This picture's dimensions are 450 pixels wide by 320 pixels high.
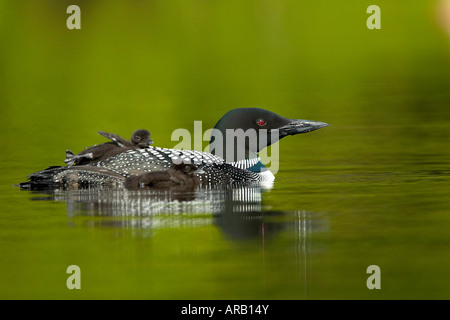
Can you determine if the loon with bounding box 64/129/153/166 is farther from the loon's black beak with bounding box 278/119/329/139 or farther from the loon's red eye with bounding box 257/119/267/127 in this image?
the loon's black beak with bounding box 278/119/329/139

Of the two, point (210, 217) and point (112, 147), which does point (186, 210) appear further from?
point (112, 147)

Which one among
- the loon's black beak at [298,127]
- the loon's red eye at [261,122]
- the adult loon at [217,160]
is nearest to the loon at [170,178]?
the adult loon at [217,160]

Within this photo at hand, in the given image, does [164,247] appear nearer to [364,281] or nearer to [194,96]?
[364,281]

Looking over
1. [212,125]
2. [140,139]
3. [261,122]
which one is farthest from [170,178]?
[212,125]

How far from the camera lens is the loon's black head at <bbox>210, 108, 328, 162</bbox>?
8672 millimetres

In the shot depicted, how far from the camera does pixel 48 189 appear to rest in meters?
7.98

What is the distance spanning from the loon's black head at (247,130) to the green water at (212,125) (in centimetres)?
37

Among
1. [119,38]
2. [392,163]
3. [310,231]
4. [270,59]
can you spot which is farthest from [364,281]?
[119,38]

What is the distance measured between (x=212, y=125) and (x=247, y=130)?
4.22 m

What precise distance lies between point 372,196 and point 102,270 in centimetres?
274

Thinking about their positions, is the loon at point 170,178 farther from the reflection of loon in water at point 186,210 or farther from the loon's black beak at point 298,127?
the loon's black beak at point 298,127

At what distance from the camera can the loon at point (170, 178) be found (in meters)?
A: 7.85

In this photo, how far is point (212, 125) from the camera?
12.9m

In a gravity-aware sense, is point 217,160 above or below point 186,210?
above
